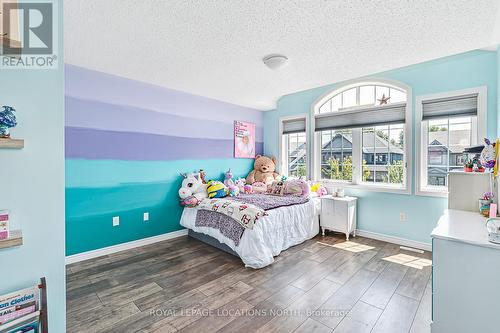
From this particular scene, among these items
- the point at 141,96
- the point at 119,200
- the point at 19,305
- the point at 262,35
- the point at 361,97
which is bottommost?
the point at 19,305

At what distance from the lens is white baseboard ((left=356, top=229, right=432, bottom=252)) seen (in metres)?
3.06

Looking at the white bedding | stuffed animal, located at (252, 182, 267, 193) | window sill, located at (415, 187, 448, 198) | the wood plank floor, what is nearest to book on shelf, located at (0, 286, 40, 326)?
the wood plank floor

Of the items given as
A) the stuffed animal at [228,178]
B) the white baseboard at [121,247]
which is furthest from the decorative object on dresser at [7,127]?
the stuffed animal at [228,178]

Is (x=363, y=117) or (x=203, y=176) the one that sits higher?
(x=363, y=117)

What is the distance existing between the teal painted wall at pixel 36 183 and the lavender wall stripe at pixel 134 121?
1.98 meters

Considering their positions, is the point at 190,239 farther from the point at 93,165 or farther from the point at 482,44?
the point at 482,44

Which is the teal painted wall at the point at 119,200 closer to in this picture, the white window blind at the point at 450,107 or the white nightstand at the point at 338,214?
the white nightstand at the point at 338,214

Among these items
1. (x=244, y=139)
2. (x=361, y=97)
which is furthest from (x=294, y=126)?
(x=361, y=97)

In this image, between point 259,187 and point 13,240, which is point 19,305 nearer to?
point 13,240

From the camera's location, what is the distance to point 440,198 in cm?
295

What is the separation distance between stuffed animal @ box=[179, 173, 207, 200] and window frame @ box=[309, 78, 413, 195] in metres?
2.03

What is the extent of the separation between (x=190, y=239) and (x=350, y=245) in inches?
94.0

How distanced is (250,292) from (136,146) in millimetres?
2451

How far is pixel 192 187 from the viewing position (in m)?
3.62
